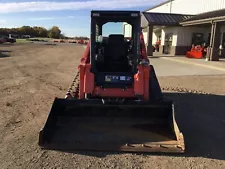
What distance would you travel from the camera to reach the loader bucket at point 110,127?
192 inches

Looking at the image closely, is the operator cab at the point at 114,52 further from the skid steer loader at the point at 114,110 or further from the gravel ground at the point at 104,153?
the gravel ground at the point at 104,153

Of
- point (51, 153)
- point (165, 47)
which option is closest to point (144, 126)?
point (51, 153)

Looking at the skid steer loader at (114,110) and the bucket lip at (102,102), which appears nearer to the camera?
the skid steer loader at (114,110)

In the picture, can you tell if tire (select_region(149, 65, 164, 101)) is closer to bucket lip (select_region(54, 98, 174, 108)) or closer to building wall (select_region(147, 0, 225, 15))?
bucket lip (select_region(54, 98, 174, 108))

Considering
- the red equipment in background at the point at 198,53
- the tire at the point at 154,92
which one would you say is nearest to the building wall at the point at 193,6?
the red equipment in background at the point at 198,53

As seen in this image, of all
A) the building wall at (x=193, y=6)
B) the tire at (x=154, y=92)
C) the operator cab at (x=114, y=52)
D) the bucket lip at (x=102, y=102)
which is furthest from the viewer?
the building wall at (x=193, y=6)

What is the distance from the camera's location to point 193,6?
92.4 ft

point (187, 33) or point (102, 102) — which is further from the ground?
point (187, 33)

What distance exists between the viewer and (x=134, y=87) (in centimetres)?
610

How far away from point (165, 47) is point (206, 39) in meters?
4.56

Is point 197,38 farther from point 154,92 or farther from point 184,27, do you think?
point 154,92

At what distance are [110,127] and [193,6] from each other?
1004 inches

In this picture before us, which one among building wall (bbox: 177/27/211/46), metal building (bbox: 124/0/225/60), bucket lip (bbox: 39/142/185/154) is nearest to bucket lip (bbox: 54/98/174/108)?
bucket lip (bbox: 39/142/185/154)

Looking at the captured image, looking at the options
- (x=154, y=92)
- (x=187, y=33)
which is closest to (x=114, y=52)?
(x=154, y=92)
